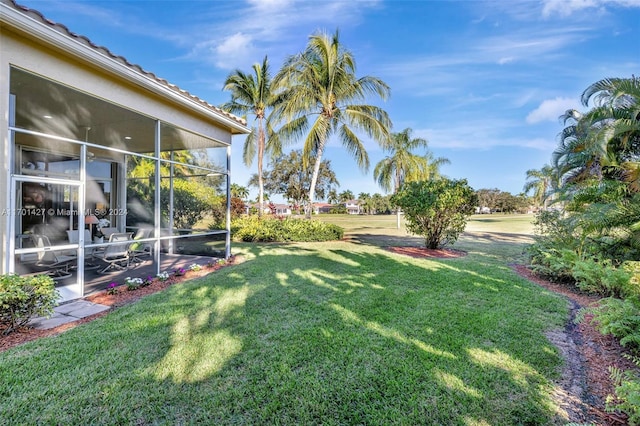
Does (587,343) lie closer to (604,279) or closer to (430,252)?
(604,279)

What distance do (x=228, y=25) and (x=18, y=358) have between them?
1097cm

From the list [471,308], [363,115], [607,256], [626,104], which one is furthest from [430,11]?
[471,308]

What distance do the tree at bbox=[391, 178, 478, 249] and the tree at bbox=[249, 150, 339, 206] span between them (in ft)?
61.5

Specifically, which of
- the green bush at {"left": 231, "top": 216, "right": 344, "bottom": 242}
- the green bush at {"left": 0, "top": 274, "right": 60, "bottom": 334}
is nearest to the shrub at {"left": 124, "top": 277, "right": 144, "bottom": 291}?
the green bush at {"left": 0, "top": 274, "right": 60, "bottom": 334}

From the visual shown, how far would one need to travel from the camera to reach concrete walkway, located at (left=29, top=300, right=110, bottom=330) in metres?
4.14

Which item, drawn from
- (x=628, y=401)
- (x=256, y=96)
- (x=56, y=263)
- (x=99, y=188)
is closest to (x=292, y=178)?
(x=256, y=96)

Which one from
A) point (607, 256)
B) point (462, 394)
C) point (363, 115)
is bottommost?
point (462, 394)

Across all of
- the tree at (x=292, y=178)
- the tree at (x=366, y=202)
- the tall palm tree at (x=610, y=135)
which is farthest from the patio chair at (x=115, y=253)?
the tree at (x=366, y=202)

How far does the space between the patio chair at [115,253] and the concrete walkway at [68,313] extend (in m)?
1.78

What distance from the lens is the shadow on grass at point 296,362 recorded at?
242cm

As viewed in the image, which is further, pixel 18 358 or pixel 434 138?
pixel 434 138

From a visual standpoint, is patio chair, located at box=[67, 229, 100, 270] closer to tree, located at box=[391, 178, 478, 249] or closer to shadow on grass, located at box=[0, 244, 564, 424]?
shadow on grass, located at box=[0, 244, 564, 424]

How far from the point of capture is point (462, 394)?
263cm

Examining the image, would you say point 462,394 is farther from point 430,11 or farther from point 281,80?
point 281,80
